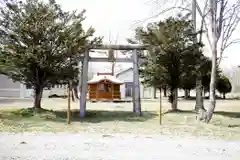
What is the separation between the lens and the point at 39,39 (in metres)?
17.5

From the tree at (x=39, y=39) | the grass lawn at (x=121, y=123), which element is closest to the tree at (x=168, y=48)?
the grass lawn at (x=121, y=123)

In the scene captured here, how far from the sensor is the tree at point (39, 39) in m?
17.3

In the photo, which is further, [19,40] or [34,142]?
[19,40]

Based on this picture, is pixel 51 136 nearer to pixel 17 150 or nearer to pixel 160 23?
pixel 17 150

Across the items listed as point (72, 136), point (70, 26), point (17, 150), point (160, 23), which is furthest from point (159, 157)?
point (160, 23)

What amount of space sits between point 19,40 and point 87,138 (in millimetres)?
8368

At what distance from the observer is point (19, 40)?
17.5m

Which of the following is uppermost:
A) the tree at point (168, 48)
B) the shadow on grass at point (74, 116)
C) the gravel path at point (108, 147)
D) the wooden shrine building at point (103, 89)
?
the tree at point (168, 48)

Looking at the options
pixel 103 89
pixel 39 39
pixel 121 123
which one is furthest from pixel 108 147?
pixel 103 89

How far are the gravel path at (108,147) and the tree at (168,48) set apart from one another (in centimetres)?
914

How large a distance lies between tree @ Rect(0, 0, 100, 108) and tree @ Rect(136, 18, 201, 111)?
148 inches

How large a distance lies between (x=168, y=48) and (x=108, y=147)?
460 inches

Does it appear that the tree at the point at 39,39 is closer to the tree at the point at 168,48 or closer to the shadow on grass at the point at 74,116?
the shadow on grass at the point at 74,116

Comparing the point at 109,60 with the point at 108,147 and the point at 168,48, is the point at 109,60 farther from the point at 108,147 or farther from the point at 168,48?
the point at 108,147
